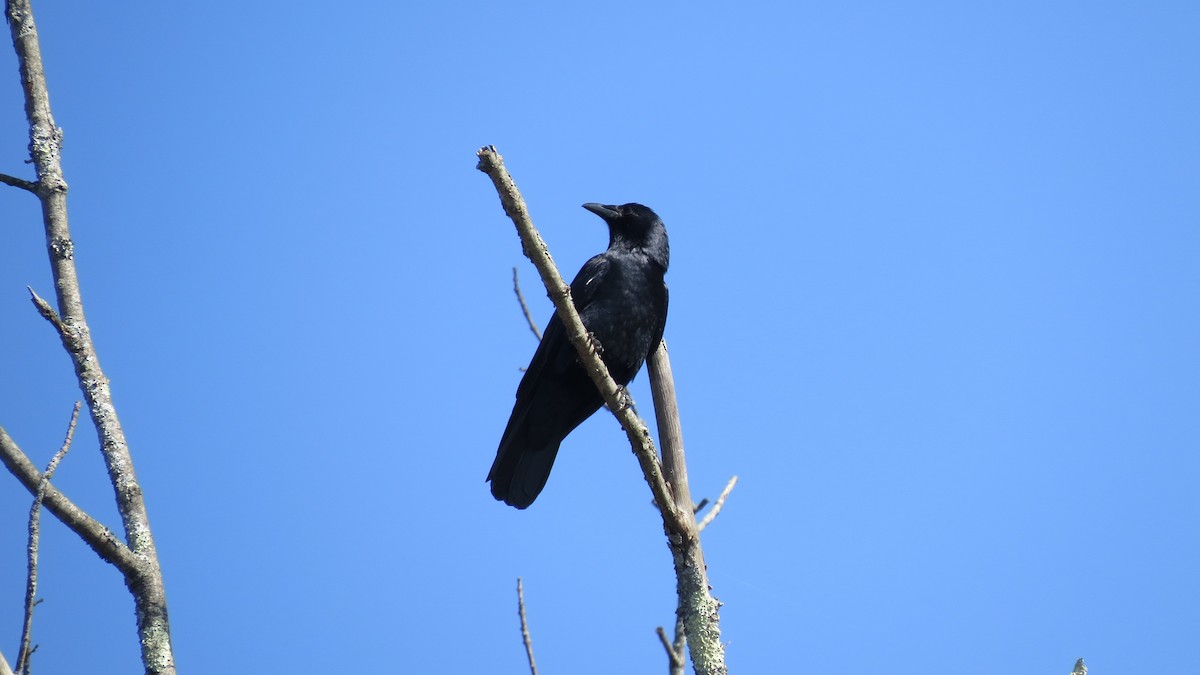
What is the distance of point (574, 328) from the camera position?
4293 millimetres

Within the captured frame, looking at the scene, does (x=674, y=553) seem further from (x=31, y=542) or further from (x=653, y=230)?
(x=653, y=230)

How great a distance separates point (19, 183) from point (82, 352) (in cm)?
74

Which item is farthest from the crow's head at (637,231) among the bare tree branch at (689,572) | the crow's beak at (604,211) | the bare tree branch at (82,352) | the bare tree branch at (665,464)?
the bare tree branch at (82,352)

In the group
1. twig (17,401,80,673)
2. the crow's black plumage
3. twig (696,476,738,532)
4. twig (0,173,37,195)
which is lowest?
twig (17,401,80,673)

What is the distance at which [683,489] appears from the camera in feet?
15.3

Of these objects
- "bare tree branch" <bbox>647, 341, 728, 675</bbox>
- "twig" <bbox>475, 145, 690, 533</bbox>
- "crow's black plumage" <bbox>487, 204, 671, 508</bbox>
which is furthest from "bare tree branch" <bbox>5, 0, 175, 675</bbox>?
"crow's black plumage" <bbox>487, 204, 671, 508</bbox>

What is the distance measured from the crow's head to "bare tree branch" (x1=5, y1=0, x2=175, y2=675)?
4.05 meters

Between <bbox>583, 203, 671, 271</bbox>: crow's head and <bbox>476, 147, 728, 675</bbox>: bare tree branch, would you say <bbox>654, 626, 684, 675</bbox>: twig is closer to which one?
<bbox>476, 147, 728, 675</bbox>: bare tree branch

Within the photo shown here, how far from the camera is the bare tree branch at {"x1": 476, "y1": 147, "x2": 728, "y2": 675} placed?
12.9 ft

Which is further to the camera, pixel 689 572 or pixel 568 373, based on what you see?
pixel 568 373

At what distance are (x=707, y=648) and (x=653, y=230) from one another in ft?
12.3

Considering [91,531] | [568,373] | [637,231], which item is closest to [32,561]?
[91,531]

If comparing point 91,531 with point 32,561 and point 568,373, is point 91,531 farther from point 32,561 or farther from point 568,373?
point 568,373

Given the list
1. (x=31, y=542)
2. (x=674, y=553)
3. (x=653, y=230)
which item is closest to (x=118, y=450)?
(x=31, y=542)
